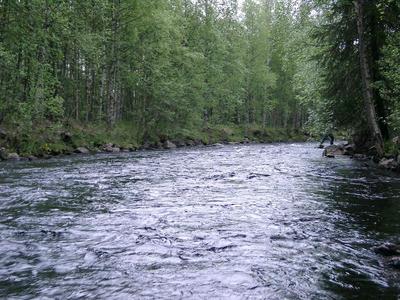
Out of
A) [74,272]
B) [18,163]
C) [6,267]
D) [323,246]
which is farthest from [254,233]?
[18,163]

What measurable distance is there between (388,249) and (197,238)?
3167mm

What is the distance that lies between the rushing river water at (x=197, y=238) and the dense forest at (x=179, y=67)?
24.3 feet

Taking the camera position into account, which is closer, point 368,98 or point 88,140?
point 368,98

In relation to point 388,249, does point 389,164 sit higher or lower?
higher

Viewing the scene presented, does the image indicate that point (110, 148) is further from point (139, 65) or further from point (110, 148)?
point (139, 65)

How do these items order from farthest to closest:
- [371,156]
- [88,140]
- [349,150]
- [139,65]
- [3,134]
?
[139,65] → [88,140] → [349,150] → [3,134] → [371,156]

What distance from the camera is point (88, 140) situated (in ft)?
95.0

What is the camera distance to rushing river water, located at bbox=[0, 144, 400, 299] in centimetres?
546

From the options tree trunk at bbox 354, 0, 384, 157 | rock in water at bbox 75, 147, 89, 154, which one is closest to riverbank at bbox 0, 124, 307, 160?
rock in water at bbox 75, 147, 89, 154

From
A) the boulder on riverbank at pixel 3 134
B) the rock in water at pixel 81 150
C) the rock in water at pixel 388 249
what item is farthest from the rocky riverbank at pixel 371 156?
the boulder on riverbank at pixel 3 134

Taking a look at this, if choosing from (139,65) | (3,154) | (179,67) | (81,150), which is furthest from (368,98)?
(179,67)

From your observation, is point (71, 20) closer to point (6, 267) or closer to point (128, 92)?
point (128, 92)

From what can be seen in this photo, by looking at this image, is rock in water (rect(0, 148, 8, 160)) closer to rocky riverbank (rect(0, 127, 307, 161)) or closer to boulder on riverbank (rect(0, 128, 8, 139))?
rocky riverbank (rect(0, 127, 307, 161))

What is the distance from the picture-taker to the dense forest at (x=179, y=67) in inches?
834
